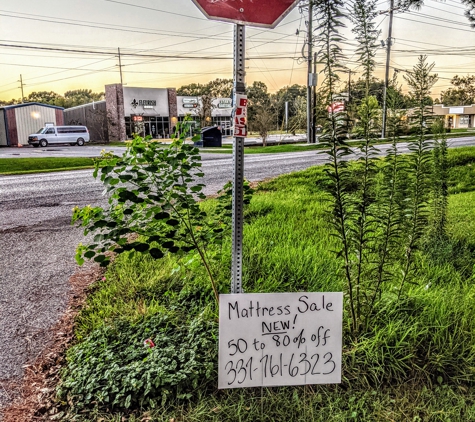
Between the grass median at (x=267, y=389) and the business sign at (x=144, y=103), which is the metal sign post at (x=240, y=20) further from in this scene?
the business sign at (x=144, y=103)

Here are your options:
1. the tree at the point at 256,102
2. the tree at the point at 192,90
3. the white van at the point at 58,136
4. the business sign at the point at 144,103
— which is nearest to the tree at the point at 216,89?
the tree at the point at 192,90

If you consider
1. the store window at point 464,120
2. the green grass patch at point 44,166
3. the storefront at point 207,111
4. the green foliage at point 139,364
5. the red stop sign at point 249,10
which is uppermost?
the storefront at point 207,111

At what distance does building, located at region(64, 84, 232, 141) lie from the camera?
108ft

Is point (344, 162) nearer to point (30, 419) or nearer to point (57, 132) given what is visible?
point (30, 419)

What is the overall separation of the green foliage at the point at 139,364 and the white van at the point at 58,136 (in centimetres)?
2807

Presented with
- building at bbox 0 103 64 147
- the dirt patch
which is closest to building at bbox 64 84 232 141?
building at bbox 0 103 64 147

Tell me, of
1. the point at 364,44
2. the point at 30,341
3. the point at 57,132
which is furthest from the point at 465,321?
the point at 57,132

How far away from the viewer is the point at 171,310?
238 cm

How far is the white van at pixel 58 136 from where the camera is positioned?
27.0 metres

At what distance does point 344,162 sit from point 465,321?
1.04 metres

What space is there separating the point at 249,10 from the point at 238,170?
612 mm

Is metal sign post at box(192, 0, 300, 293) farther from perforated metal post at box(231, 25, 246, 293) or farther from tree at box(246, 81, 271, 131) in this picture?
tree at box(246, 81, 271, 131)

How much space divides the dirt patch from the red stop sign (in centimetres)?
Result: 172

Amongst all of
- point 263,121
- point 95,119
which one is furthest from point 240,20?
point 95,119
